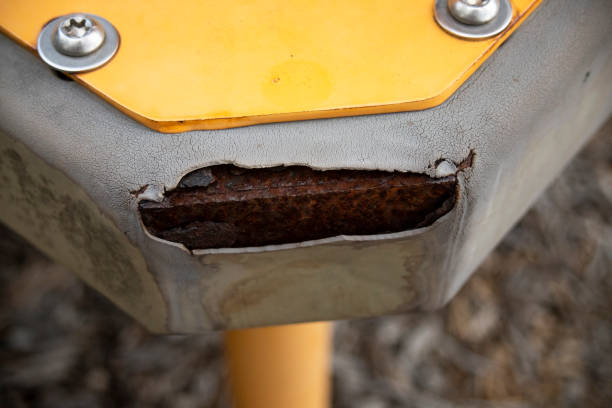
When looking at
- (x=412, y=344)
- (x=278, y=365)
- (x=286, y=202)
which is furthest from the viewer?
(x=412, y=344)

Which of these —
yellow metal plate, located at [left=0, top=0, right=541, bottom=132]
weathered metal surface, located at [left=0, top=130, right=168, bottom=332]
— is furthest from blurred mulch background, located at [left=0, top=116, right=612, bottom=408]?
yellow metal plate, located at [left=0, top=0, right=541, bottom=132]

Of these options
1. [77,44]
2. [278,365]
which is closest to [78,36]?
[77,44]

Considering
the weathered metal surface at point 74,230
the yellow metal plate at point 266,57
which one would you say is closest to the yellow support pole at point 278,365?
the weathered metal surface at point 74,230

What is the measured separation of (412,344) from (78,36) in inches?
40.7

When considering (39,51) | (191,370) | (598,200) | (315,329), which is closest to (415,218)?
(39,51)

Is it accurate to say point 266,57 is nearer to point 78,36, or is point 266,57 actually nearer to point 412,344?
point 78,36

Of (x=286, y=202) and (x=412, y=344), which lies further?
(x=412, y=344)

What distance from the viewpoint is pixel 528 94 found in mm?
488

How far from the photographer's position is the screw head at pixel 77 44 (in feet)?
1.57

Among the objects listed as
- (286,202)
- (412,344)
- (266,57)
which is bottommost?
(286,202)

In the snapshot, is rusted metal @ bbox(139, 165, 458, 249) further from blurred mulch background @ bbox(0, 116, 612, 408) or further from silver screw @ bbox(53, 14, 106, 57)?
blurred mulch background @ bbox(0, 116, 612, 408)

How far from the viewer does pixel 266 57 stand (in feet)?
1.58

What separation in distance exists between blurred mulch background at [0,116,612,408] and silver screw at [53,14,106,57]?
92 cm

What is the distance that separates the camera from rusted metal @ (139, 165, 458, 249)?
0.45m
